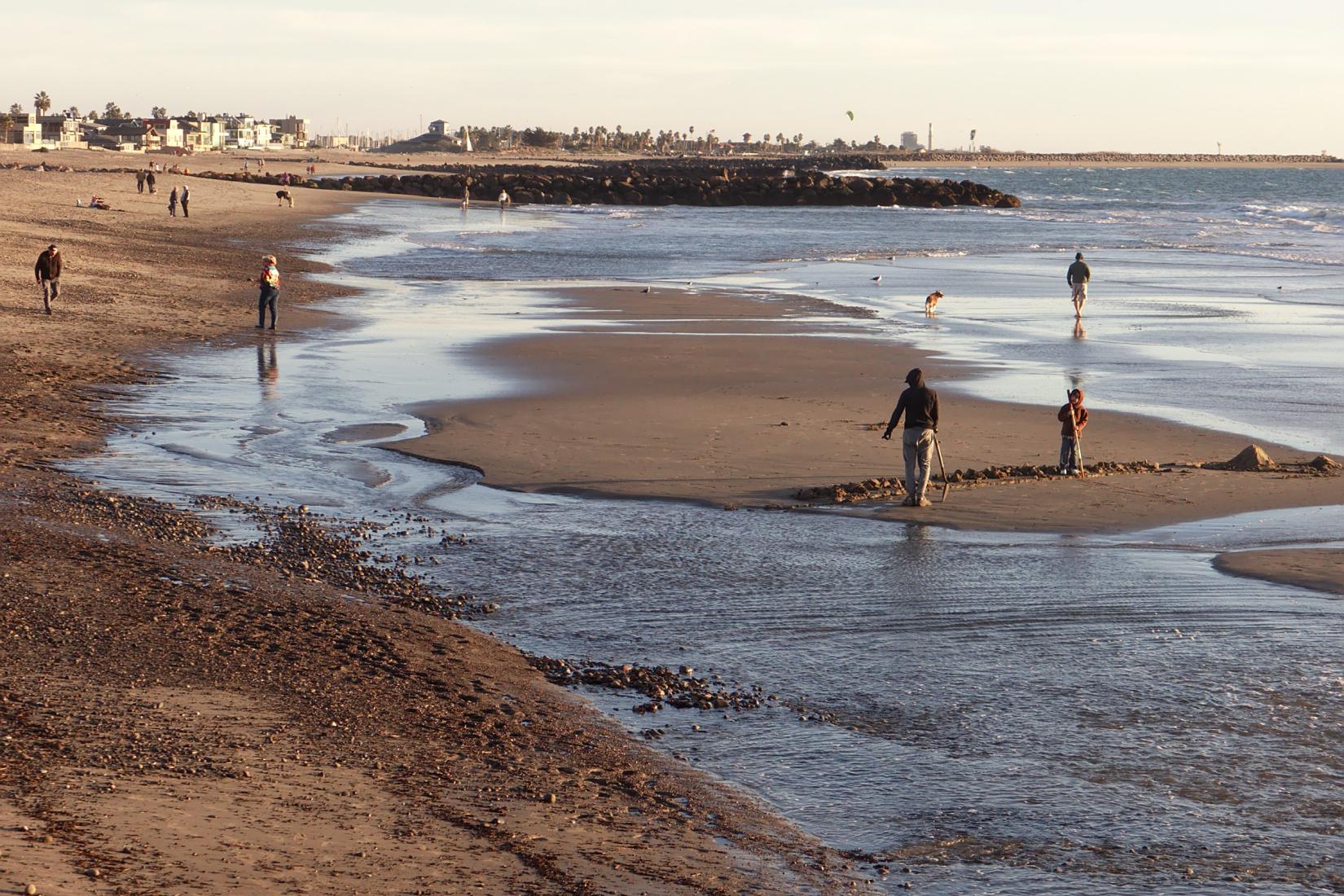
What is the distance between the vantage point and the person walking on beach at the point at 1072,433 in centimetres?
1416

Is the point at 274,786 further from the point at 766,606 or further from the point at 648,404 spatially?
→ the point at 648,404

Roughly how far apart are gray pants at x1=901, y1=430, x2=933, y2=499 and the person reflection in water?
29.0 feet

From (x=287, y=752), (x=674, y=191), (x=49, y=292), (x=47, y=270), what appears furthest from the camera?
(x=674, y=191)

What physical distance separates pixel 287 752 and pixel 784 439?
10.1 metres

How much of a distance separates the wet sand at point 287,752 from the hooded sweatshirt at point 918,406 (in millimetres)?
5388

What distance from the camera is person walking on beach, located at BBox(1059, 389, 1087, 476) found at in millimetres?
14164

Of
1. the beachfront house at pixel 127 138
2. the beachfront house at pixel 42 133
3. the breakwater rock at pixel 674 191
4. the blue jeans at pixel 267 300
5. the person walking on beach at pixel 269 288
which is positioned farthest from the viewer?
the beachfront house at pixel 127 138

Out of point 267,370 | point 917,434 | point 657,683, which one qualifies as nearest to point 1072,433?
point 917,434

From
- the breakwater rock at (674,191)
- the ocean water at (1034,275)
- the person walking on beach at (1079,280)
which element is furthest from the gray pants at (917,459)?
the breakwater rock at (674,191)

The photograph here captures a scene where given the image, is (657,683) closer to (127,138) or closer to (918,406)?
(918,406)

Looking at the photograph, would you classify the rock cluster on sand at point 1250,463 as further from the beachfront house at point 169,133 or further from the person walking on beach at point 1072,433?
the beachfront house at point 169,133

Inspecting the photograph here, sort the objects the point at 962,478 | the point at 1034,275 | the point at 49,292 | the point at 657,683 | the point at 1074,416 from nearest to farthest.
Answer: the point at 657,683 → the point at 1074,416 → the point at 962,478 → the point at 49,292 → the point at 1034,275

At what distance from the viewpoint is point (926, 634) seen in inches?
376

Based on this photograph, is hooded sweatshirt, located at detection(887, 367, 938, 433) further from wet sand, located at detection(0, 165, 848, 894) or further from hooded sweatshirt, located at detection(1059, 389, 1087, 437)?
wet sand, located at detection(0, 165, 848, 894)
